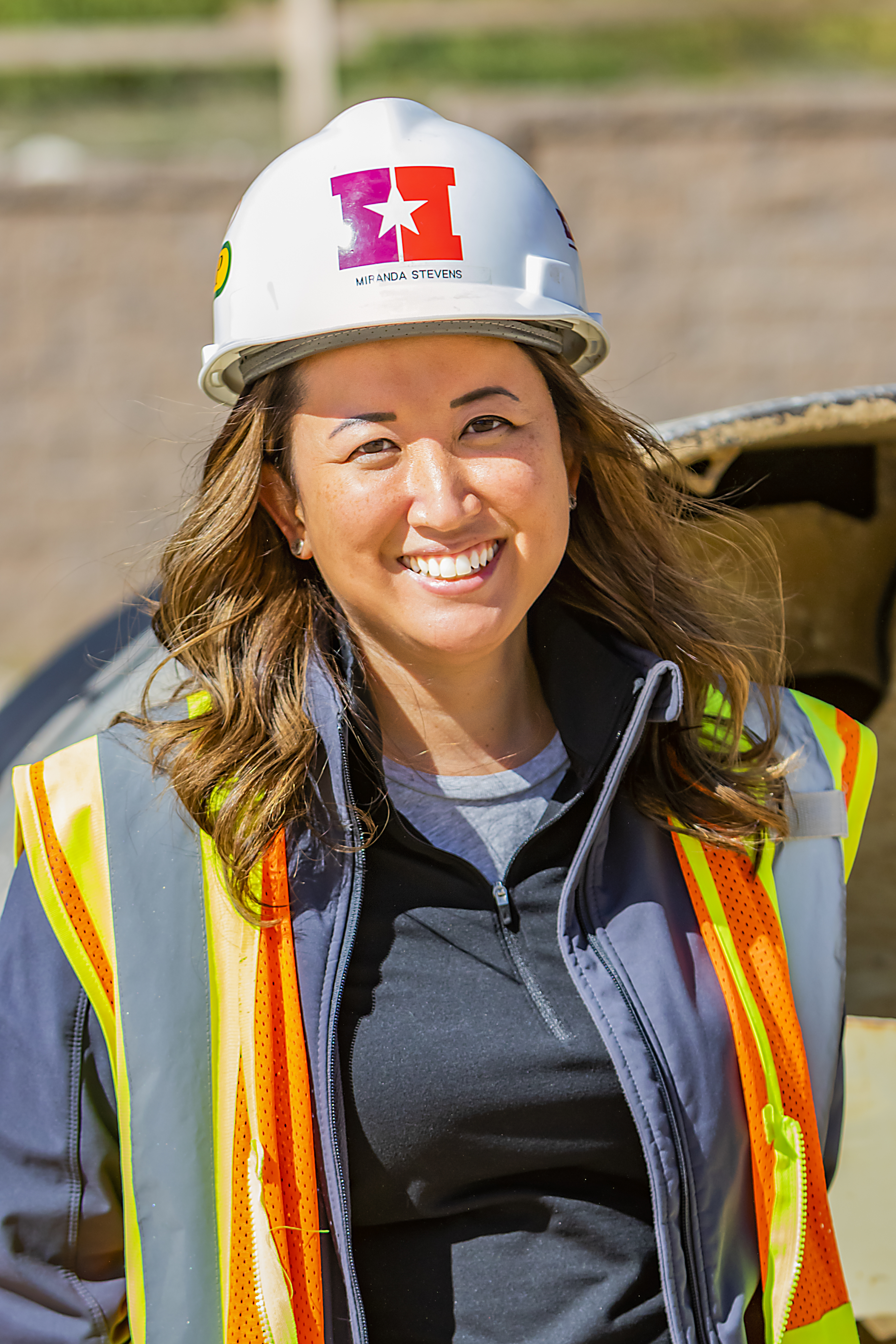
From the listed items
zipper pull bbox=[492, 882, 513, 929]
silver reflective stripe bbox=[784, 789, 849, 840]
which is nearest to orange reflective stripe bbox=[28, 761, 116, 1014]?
zipper pull bbox=[492, 882, 513, 929]

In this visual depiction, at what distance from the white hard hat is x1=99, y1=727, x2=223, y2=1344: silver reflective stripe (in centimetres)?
83

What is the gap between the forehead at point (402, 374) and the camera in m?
1.79

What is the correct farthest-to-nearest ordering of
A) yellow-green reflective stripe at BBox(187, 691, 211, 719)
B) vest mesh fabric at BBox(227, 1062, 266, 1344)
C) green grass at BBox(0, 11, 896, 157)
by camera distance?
green grass at BBox(0, 11, 896, 157)
yellow-green reflective stripe at BBox(187, 691, 211, 719)
vest mesh fabric at BBox(227, 1062, 266, 1344)

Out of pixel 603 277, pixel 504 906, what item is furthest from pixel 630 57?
pixel 504 906

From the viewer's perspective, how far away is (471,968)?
5.77 ft

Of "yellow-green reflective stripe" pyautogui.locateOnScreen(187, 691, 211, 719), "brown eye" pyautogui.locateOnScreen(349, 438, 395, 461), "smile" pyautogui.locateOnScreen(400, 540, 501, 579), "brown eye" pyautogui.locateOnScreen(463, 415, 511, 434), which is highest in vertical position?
"brown eye" pyautogui.locateOnScreen(463, 415, 511, 434)

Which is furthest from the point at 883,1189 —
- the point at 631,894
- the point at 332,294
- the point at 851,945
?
the point at 332,294

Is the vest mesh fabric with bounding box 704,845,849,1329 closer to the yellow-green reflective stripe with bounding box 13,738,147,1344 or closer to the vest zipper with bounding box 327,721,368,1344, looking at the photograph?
the vest zipper with bounding box 327,721,368,1344

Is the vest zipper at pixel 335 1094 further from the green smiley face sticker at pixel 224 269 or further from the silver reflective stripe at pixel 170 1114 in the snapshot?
the green smiley face sticker at pixel 224 269

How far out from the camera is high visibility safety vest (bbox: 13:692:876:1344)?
1.59 meters

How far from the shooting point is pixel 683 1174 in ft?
5.51

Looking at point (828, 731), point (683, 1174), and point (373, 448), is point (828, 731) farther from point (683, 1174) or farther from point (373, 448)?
point (373, 448)

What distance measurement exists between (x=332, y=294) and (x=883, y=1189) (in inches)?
86.5

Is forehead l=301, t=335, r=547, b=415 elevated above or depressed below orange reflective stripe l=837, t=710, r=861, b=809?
above
